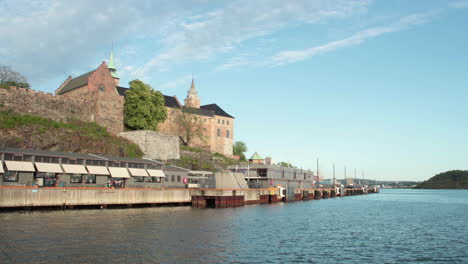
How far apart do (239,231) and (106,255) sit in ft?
49.9

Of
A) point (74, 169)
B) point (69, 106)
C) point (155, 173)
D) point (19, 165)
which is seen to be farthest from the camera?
point (69, 106)

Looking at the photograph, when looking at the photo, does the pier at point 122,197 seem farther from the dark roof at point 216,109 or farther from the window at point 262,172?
the dark roof at point 216,109

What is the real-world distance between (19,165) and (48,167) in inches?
142

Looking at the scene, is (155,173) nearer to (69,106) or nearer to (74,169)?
(74,169)

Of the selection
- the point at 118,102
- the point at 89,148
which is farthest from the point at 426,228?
the point at 118,102

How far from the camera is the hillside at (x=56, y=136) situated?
62.9 meters

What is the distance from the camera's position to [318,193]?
381 feet

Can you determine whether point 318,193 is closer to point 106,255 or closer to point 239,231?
point 239,231

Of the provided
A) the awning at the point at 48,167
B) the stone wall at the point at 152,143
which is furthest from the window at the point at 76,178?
the stone wall at the point at 152,143

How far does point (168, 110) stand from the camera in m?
120

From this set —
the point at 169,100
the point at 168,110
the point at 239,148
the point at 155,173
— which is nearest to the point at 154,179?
the point at 155,173

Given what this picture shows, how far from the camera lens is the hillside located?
62875 mm

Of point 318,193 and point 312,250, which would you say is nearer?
point 312,250

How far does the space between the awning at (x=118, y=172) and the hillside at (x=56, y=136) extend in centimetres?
1193
